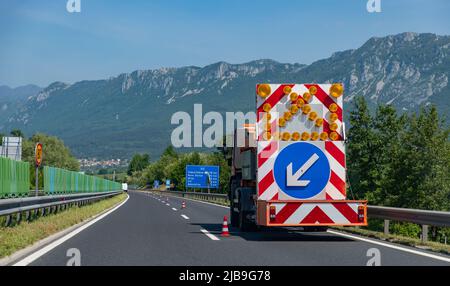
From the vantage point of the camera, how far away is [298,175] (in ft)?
44.3

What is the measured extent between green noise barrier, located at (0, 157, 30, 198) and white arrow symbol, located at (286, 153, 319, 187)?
10.7 metres

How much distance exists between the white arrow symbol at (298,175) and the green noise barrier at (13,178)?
10706 millimetres

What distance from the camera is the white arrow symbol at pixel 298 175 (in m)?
13.5

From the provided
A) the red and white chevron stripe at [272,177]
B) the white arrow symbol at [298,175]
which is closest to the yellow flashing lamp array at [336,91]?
the red and white chevron stripe at [272,177]

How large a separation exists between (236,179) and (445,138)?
61777 millimetres

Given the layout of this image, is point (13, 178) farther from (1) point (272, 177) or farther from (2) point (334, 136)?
(2) point (334, 136)

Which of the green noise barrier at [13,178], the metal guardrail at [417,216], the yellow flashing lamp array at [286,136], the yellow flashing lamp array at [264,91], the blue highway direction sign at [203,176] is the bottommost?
the blue highway direction sign at [203,176]

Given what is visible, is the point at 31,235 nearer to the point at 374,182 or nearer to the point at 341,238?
the point at 341,238

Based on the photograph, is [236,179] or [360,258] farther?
[236,179]

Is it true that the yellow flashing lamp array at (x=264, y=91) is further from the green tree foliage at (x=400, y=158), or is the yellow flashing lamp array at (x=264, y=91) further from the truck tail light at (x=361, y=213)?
the green tree foliage at (x=400, y=158)

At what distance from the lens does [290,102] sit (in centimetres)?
1377

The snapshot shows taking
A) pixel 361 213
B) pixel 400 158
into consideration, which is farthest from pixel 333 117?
pixel 400 158

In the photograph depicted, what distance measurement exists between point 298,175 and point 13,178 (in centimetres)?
1276
